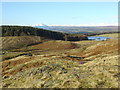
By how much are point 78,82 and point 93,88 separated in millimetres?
2390

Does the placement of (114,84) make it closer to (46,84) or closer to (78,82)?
(78,82)

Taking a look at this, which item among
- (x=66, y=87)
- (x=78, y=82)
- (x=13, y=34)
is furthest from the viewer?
(x=13, y=34)

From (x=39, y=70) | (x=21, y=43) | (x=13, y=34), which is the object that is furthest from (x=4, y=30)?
(x=39, y=70)

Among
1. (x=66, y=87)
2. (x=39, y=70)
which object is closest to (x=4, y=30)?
(x=39, y=70)

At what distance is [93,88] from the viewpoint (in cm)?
1563

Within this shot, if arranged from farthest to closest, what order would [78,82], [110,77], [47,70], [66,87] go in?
[47,70] < [110,77] < [78,82] < [66,87]

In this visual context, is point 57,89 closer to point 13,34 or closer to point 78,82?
point 78,82

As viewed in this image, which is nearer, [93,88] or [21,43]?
[93,88]

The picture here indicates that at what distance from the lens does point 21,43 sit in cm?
14462

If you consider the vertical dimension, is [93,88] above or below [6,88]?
above

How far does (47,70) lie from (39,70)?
1672 millimetres

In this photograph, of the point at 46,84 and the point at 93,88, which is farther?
the point at 46,84

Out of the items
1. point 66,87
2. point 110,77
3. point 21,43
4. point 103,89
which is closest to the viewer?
point 103,89

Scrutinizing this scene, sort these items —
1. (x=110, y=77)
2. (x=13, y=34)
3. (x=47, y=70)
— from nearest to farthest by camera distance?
(x=110, y=77) → (x=47, y=70) → (x=13, y=34)
